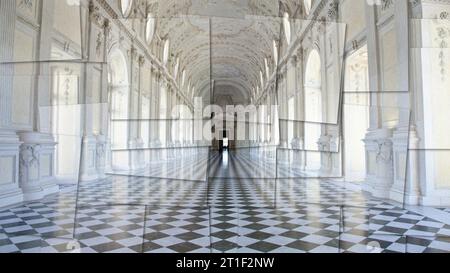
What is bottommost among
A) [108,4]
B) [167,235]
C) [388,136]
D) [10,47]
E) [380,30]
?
[167,235]

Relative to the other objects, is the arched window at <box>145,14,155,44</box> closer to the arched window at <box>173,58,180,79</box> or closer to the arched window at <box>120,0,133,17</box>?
the arched window at <box>120,0,133,17</box>

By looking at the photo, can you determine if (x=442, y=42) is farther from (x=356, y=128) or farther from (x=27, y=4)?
(x=27, y=4)

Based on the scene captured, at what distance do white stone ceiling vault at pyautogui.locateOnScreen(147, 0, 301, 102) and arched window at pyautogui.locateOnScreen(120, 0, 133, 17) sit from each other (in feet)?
7.63

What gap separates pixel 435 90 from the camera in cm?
606

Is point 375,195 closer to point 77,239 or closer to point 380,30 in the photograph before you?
point 380,30

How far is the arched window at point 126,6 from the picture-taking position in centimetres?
1326

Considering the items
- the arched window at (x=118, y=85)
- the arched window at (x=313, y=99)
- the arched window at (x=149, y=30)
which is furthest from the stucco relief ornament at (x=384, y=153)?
the arched window at (x=149, y=30)

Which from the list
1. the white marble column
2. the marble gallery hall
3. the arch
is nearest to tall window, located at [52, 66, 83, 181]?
the marble gallery hall

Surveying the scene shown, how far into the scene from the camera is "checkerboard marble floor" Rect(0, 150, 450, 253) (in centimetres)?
352

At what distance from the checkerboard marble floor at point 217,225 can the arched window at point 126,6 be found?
896 cm
